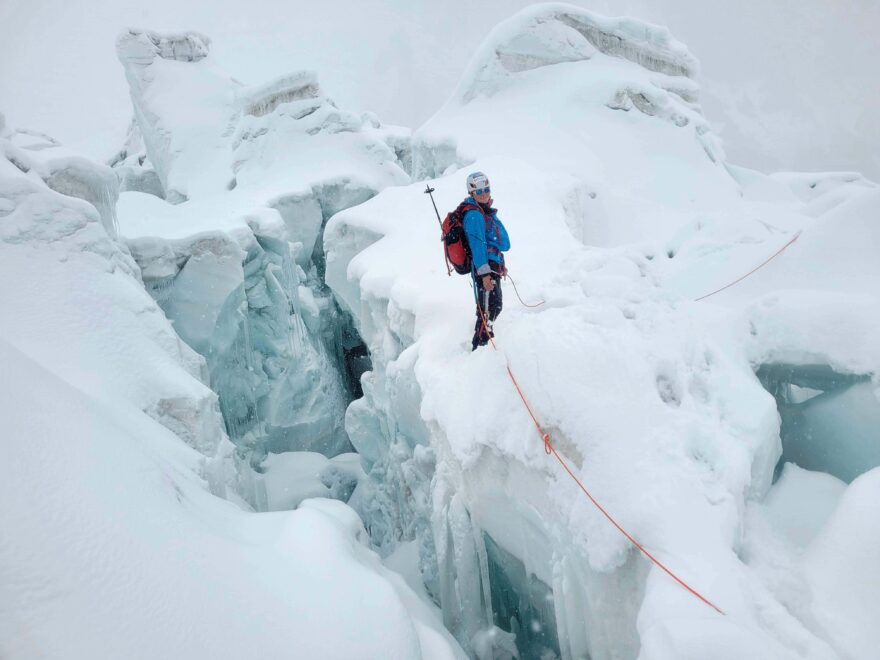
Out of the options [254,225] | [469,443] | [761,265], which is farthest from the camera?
[254,225]

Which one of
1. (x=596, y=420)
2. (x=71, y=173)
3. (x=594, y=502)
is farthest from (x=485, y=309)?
(x=71, y=173)

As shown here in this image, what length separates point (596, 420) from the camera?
3.36 metres

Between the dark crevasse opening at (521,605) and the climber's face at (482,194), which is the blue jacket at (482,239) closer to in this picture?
the climber's face at (482,194)

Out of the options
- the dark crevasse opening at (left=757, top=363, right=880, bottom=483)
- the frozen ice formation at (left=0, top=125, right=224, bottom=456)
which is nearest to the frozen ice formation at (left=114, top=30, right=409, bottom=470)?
the frozen ice formation at (left=0, top=125, right=224, bottom=456)

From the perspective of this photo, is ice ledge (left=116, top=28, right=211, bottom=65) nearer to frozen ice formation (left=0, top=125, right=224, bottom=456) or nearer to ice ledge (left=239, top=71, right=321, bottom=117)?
ice ledge (left=239, top=71, right=321, bottom=117)

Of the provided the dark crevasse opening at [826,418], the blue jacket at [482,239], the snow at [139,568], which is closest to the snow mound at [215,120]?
the blue jacket at [482,239]

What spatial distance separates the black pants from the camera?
4617 millimetres

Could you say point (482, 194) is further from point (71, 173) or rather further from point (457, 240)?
point (71, 173)

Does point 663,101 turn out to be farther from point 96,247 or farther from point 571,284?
point 96,247

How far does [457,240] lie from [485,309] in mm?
635

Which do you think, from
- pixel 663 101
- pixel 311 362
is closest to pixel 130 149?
pixel 311 362

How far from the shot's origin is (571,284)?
195 inches

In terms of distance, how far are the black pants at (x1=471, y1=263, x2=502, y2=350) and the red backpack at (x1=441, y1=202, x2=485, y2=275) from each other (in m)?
0.20

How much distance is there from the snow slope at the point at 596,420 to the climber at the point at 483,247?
26 cm
